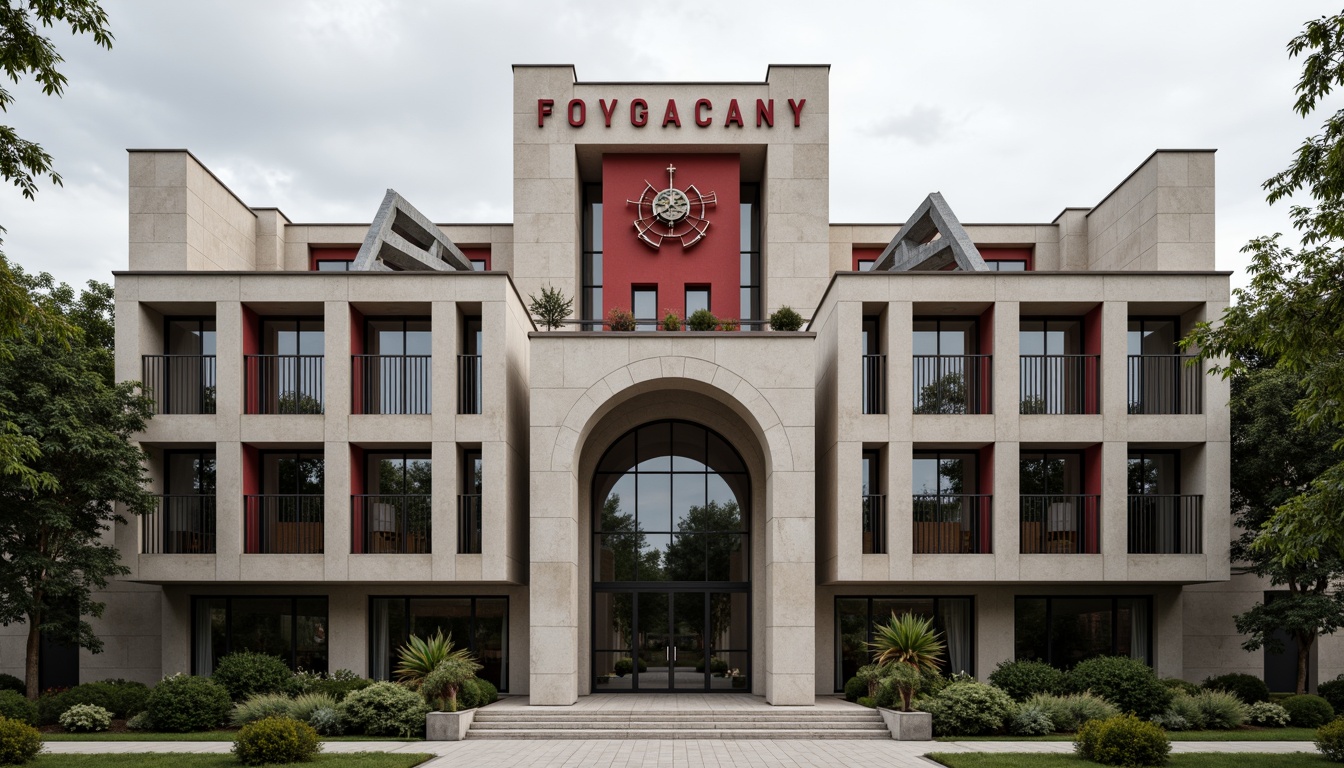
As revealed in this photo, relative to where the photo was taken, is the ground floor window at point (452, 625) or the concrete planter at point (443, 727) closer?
the concrete planter at point (443, 727)

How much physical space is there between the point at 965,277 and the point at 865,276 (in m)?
2.46

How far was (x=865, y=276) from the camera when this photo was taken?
26109mm

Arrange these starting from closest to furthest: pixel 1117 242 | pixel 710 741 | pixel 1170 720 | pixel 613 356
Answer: pixel 710 741, pixel 1170 720, pixel 613 356, pixel 1117 242

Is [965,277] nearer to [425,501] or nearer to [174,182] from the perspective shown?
[425,501]

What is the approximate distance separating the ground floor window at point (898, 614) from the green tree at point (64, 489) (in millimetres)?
17272

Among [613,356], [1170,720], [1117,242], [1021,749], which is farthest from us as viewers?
[1117,242]

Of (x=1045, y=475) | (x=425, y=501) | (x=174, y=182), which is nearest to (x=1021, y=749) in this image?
(x=1045, y=475)

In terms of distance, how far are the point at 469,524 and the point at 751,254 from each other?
1249cm

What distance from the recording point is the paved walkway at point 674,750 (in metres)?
17.8

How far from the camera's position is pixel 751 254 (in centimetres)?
3316

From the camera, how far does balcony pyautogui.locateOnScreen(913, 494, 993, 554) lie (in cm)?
2611

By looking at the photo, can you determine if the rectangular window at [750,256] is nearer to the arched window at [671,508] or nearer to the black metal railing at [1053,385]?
the arched window at [671,508]

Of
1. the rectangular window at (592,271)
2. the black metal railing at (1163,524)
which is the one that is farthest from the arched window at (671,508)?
the black metal railing at (1163,524)

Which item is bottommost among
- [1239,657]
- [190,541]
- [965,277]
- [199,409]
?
[1239,657]
